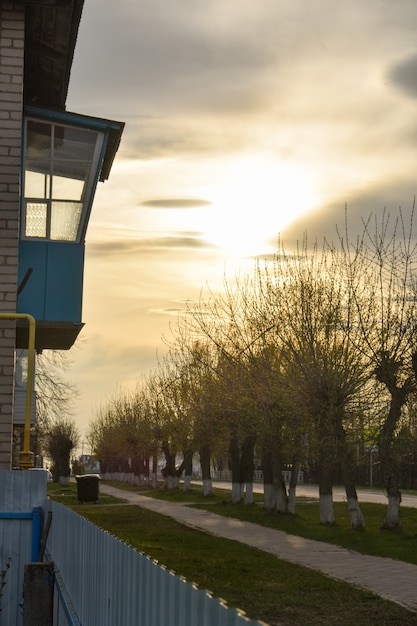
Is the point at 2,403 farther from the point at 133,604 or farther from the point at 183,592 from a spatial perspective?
the point at 183,592

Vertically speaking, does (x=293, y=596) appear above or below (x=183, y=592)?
below

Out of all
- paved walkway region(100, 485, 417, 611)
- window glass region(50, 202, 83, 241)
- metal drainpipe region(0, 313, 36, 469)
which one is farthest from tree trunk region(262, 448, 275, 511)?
metal drainpipe region(0, 313, 36, 469)

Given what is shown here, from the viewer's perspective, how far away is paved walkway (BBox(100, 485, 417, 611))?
15469 mm

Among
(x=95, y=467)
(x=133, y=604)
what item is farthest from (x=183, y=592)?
(x=95, y=467)

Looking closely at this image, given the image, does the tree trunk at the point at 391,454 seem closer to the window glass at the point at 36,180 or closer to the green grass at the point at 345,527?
the green grass at the point at 345,527

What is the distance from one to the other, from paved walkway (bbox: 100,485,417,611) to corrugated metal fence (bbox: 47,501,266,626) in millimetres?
5764

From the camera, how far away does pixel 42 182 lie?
15516 millimetres

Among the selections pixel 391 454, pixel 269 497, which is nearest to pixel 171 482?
pixel 269 497

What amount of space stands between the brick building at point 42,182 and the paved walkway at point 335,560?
5.58m

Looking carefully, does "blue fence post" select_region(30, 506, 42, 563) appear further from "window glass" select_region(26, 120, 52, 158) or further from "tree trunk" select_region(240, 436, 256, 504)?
"tree trunk" select_region(240, 436, 256, 504)

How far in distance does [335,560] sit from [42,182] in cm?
877

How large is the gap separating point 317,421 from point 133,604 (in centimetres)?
2392

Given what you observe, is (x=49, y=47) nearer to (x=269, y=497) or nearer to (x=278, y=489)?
(x=278, y=489)

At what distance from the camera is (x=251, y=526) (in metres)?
30.2
